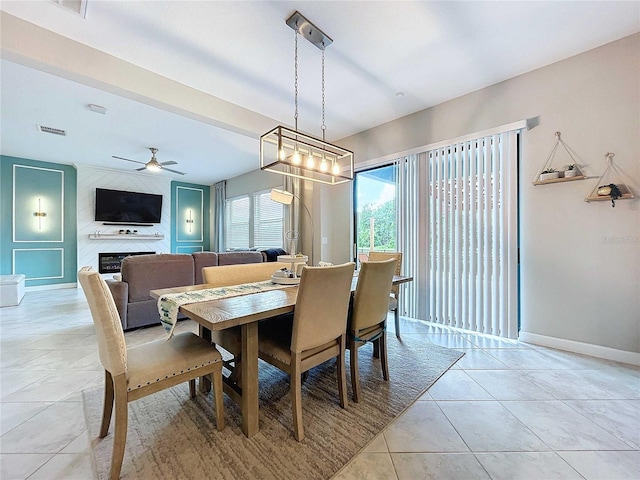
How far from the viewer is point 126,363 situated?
1.33 meters

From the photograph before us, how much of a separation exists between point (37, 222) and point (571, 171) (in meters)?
8.97

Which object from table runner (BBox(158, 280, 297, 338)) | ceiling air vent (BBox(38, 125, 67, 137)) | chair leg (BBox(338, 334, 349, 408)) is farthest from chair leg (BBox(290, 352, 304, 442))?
ceiling air vent (BBox(38, 125, 67, 137))

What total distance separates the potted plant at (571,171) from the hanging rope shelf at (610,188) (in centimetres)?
19

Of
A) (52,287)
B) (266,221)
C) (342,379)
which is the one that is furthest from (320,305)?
(52,287)

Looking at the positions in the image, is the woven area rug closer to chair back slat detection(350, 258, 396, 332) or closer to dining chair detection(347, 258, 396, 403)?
dining chair detection(347, 258, 396, 403)

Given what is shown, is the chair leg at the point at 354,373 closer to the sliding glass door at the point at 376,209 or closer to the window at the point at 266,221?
the sliding glass door at the point at 376,209

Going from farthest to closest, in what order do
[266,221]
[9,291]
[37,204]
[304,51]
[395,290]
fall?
[266,221] < [37,204] < [9,291] < [395,290] < [304,51]

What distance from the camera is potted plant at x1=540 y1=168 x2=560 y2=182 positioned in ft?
8.57

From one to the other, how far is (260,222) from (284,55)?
14.2ft

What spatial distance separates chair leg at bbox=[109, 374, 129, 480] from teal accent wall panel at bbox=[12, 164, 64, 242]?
6870 mm

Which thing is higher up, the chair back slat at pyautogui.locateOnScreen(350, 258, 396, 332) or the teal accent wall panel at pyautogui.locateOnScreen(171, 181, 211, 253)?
the teal accent wall panel at pyautogui.locateOnScreen(171, 181, 211, 253)

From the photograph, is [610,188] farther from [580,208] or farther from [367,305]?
[367,305]

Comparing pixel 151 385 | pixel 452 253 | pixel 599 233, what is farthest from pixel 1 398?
pixel 599 233

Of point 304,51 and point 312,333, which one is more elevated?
point 304,51
